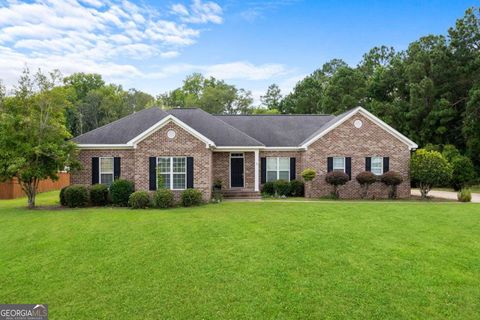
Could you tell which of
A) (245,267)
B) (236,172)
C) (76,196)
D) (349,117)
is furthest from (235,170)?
(245,267)

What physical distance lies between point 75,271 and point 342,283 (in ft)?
17.4

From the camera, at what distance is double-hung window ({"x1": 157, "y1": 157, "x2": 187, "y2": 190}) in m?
16.4

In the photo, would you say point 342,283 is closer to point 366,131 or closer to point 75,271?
point 75,271

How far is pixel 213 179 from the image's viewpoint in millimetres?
19562

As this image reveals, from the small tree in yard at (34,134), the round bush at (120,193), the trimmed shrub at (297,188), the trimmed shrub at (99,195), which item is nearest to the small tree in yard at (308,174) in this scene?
the trimmed shrub at (297,188)

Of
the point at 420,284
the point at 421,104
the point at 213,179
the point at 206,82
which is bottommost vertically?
the point at 420,284

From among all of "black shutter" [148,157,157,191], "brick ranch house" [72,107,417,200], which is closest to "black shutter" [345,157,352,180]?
"brick ranch house" [72,107,417,200]

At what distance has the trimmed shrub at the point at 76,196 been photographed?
15.7 metres

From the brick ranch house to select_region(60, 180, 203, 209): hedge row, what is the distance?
0.71 m

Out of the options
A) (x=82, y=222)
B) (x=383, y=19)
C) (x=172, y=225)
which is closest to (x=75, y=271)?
(x=172, y=225)

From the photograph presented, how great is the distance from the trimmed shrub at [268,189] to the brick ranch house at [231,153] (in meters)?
0.36

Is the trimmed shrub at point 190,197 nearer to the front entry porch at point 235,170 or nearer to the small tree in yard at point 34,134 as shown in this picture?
the front entry porch at point 235,170

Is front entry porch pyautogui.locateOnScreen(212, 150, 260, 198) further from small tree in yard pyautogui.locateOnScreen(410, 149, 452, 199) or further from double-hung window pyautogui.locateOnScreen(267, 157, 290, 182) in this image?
small tree in yard pyautogui.locateOnScreen(410, 149, 452, 199)

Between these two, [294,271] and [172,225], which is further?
[172,225]
